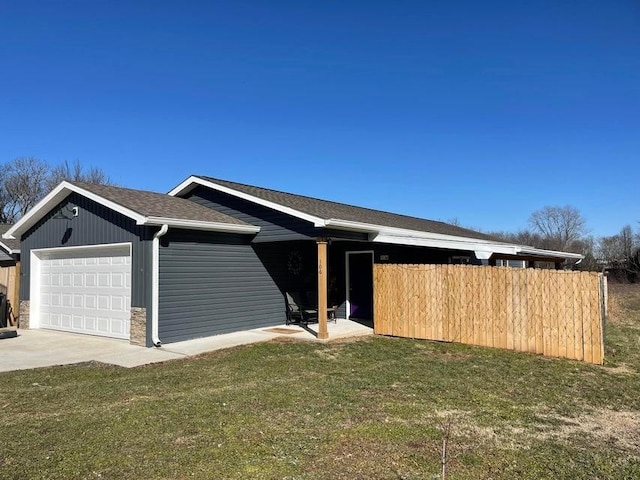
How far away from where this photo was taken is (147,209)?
1055 centimetres

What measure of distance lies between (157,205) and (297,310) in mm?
4694

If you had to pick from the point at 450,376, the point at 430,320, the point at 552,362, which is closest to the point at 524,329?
the point at 552,362

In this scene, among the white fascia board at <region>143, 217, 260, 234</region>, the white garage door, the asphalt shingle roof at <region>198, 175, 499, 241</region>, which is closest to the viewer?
the white fascia board at <region>143, 217, 260, 234</region>

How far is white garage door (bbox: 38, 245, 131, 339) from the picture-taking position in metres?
11.1

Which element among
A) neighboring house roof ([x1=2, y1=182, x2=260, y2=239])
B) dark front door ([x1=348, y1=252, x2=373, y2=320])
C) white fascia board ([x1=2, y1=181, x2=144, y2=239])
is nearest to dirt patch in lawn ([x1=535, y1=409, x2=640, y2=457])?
neighboring house roof ([x1=2, y1=182, x2=260, y2=239])

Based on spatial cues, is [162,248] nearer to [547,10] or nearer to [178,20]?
[178,20]

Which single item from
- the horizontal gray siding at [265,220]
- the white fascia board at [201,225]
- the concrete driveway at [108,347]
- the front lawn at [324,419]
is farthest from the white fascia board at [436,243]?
the front lawn at [324,419]

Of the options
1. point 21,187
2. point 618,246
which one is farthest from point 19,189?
point 618,246

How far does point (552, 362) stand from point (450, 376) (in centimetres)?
241

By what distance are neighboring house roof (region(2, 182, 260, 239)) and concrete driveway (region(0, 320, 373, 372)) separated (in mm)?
2671

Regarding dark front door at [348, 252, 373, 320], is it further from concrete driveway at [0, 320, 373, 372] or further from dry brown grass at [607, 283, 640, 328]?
dry brown grass at [607, 283, 640, 328]

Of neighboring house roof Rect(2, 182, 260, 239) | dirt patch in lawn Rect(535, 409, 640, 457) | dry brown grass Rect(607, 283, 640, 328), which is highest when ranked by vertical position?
neighboring house roof Rect(2, 182, 260, 239)

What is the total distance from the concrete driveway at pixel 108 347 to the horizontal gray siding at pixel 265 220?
7.83 ft

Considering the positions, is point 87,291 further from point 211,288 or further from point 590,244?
point 590,244
